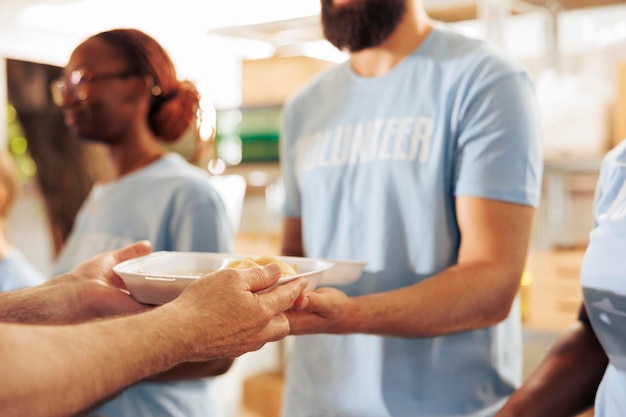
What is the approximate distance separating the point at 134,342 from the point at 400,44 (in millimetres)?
932

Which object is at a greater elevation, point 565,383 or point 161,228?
point 161,228

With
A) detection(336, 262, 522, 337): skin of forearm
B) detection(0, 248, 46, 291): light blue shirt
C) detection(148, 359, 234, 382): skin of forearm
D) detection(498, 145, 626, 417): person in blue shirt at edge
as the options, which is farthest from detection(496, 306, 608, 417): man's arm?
detection(0, 248, 46, 291): light blue shirt

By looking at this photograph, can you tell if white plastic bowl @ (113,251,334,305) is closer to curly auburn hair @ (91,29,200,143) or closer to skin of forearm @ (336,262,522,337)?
skin of forearm @ (336,262,522,337)

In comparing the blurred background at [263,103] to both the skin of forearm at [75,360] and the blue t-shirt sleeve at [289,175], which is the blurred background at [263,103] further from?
the skin of forearm at [75,360]

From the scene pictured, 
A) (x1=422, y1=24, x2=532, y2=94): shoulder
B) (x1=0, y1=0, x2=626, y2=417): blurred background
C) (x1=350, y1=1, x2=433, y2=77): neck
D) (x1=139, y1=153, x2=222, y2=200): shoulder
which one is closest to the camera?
(x1=422, y1=24, x2=532, y2=94): shoulder

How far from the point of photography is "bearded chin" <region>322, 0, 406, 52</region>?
1448 mm

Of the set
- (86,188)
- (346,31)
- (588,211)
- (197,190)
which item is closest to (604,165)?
(346,31)

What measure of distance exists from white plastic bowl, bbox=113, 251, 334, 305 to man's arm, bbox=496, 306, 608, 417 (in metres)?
0.40

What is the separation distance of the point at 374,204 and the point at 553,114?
1.39 metres

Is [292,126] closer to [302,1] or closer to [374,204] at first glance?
[374,204]

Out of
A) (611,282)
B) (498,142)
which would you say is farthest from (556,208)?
(611,282)

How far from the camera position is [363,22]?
4.78ft

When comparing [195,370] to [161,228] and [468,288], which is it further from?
[468,288]

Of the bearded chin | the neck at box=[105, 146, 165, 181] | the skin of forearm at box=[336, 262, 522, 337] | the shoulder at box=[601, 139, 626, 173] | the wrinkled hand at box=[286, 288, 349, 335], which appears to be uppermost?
the bearded chin
